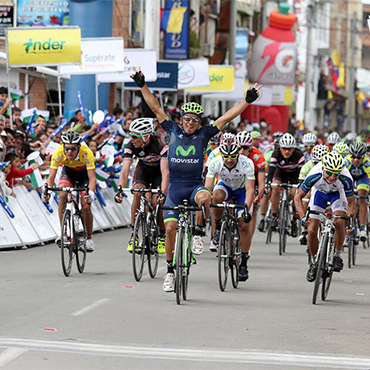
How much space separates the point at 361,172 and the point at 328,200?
17.8 feet

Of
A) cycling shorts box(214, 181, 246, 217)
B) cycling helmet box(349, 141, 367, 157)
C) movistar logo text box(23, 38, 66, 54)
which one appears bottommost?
cycling shorts box(214, 181, 246, 217)

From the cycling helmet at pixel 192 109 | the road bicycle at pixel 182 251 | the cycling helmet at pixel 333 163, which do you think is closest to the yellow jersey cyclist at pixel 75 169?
the cycling helmet at pixel 192 109

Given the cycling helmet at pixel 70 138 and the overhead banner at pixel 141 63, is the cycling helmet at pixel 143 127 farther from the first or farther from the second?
the overhead banner at pixel 141 63

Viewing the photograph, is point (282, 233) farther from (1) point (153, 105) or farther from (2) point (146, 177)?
(1) point (153, 105)

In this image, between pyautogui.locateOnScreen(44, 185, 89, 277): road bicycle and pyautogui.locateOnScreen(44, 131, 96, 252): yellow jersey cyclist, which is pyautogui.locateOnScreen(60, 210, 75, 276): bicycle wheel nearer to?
pyautogui.locateOnScreen(44, 185, 89, 277): road bicycle

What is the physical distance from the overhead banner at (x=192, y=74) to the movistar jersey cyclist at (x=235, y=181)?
17.6 m

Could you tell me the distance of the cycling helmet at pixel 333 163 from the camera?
12836 mm

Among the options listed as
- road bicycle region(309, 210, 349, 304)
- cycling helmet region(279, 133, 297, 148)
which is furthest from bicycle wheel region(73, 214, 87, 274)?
cycling helmet region(279, 133, 297, 148)

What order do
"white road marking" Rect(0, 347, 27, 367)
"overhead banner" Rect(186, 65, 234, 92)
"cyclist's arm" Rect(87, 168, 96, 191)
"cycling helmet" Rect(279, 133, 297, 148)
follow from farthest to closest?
"overhead banner" Rect(186, 65, 234, 92), "cycling helmet" Rect(279, 133, 297, 148), "cyclist's arm" Rect(87, 168, 96, 191), "white road marking" Rect(0, 347, 27, 367)

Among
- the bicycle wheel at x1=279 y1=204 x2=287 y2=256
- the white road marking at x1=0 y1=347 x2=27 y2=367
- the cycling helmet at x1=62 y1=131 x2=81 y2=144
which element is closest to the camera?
the white road marking at x1=0 y1=347 x2=27 y2=367

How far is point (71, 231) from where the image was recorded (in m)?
14.4

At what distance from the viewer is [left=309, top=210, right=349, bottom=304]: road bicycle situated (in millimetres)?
12281

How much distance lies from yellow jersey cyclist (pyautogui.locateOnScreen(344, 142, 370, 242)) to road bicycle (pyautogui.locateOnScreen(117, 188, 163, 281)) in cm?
482

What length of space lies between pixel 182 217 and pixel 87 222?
3.06 meters
